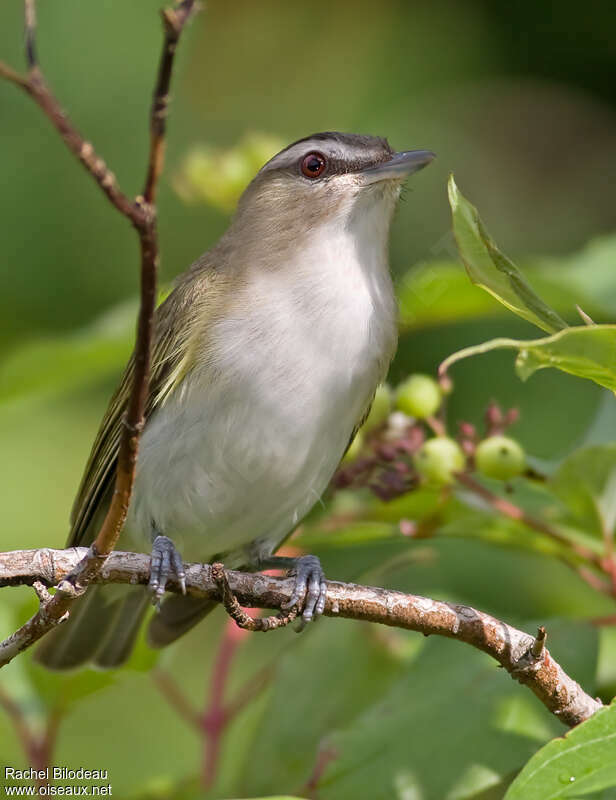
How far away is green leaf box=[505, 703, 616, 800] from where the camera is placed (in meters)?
1.97

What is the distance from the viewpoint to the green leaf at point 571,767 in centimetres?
197

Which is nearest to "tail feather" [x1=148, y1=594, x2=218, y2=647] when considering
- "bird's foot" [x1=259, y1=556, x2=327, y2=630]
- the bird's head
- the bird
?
the bird

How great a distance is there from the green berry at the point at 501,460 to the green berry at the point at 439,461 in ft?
0.21

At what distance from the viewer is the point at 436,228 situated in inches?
235

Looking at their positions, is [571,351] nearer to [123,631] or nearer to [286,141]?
[123,631]

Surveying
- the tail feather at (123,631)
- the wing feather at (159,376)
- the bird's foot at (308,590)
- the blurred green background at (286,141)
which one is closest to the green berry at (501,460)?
the bird's foot at (308,590)

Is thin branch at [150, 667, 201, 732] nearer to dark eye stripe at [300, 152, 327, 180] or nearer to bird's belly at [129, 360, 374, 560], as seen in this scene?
bird's belly at [129, 360, 374, 560]

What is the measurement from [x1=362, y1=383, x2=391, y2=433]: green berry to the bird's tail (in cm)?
98

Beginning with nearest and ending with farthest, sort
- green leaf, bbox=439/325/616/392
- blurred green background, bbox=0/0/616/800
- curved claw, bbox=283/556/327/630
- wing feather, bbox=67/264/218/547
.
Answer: green leaf, bbox=439/325/616/392, curved claw, bbox=283/556/327/630, wing feather, bbox=67/264/218/547, blurred green background, bbox=0/0/616/800

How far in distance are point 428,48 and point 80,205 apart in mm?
2100

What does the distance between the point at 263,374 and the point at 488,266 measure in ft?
4.31

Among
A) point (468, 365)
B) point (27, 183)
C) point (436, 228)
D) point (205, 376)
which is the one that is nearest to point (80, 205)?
point (27, 183)

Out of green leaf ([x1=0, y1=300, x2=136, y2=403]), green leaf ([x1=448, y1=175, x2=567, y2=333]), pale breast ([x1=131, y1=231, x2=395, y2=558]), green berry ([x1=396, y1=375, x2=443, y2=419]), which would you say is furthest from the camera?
green leaf ([x1=0, y1=300, x2=136, y2=403])

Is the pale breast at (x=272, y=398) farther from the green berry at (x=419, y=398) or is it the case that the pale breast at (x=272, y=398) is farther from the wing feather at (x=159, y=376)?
the green berry at (x=419, y=398)
